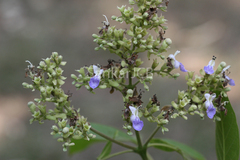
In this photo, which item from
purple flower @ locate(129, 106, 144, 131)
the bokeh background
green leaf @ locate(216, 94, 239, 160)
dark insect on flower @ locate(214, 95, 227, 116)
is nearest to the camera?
purple flower @ locate(129, 106, 144, 131)

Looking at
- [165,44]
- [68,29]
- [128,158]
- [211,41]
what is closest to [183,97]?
[165,44]

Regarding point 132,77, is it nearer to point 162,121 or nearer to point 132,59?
point 132,59

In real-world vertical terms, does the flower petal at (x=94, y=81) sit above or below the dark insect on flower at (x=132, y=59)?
below

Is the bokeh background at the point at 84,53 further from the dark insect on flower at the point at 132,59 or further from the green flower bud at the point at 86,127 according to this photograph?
the dark insect on flower at the point at 132,59

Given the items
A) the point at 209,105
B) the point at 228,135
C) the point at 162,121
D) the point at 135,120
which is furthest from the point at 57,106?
the point at 228,135

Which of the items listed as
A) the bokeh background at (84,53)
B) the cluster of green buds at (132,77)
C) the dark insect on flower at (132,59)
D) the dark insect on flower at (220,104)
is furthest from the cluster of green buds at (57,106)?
the bokeh background at (84,53)

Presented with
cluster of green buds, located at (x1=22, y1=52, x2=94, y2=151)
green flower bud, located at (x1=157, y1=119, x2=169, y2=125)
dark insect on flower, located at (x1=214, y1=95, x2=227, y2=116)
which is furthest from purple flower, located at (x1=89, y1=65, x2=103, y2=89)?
dark insect on flower, located at (x1=214, y1=95, x2=227, y2=116)

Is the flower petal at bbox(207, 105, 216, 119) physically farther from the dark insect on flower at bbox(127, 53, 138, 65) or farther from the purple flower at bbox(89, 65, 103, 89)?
the purple flower at bbox(89, 65, 103, 89)
